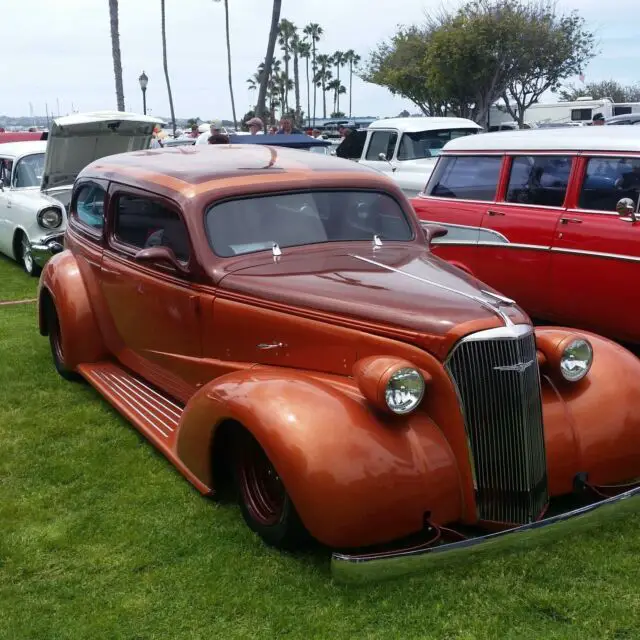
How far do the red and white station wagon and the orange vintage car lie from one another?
80.6 inches

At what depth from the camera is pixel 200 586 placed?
332 cm

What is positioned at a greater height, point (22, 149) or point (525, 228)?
point (22, 149)

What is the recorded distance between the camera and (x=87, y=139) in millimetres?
10062

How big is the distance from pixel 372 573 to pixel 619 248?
157 inches

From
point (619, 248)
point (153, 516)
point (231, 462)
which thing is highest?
point (619, 248)

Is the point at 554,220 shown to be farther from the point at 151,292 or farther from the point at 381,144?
the point at 381,144

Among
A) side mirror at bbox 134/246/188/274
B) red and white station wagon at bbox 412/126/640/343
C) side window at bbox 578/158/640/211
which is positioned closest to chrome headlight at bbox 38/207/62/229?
red and white station wagon at bbox 412/126/640/343

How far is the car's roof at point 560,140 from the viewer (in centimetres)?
621

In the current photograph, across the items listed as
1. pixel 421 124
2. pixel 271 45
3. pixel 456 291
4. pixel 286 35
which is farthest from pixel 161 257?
pixel 286 35

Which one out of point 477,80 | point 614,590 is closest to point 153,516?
point 614,590

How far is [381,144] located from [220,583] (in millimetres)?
10189

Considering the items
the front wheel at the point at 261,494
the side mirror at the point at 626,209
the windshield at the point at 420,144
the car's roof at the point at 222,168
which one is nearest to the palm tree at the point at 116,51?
the windshield at the point at 420,144

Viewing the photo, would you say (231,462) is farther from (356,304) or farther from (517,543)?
(517,543)

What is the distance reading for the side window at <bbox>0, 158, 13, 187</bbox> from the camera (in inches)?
447
